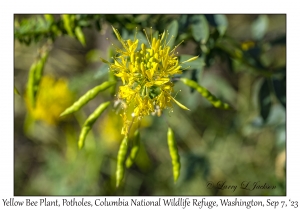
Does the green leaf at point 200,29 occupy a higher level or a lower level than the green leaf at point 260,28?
lower

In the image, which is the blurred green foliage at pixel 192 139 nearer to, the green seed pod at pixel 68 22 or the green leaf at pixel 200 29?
the green leaf at pixel 200 29

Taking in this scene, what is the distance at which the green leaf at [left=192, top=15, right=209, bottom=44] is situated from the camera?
1920 millimetres

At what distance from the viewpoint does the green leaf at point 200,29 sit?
192cm

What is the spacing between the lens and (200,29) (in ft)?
6.39

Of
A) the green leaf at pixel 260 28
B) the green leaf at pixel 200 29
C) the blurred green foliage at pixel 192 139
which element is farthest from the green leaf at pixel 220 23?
the green leaf at pixel 260 28

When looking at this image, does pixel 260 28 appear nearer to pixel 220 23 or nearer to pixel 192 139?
pixel 220 23

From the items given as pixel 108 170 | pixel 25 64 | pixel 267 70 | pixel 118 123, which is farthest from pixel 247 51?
pixel 25 64

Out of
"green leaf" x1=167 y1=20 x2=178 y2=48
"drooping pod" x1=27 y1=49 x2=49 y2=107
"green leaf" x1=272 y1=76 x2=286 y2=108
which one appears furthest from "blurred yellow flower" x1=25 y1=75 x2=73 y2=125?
"green leaf" x1=272 y1=76 x2=286 y2=108

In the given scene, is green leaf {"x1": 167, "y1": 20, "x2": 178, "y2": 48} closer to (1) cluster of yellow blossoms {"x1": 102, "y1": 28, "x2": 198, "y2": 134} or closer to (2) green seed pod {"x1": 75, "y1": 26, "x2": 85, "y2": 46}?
(1) cluster of yellow blossoms {"x1": 102, "y1": 28, "x2": 198, "y2": 134}

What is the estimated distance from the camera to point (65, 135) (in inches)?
143

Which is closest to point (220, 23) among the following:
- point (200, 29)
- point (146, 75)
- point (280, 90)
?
point (200, 29)

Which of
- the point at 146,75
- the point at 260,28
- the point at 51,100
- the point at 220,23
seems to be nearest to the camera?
the point at 146,75

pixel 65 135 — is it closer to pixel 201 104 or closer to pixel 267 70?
pixel 201 104
